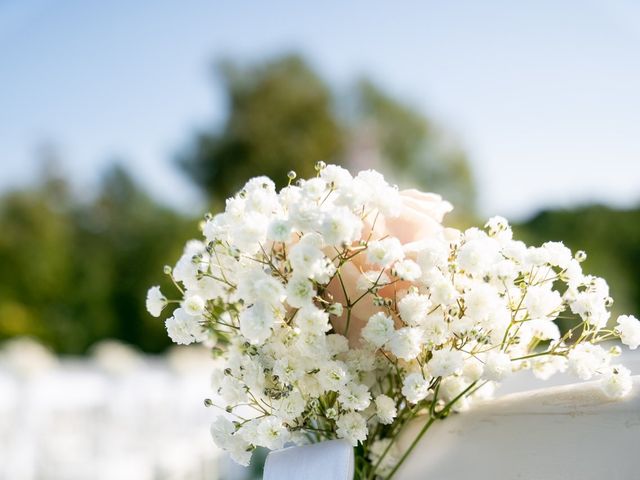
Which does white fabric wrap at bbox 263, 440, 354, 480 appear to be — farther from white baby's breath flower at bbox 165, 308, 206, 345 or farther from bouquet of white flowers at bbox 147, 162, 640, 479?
white baby's breath flower at bbox 165, 308, 206, 345

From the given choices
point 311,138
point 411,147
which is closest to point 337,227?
point 311,138

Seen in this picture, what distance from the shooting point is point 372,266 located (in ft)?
3.57

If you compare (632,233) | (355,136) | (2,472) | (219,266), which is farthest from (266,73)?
(219,266)

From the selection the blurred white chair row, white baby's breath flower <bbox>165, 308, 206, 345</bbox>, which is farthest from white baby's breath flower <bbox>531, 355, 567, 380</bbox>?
the blurred white chair row

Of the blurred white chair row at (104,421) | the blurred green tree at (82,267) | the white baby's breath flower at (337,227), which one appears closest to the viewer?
the white baby's breath flower at (337,227)

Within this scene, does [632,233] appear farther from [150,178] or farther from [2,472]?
[150,178]

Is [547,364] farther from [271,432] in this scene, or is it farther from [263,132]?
[263,132]

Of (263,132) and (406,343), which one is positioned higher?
(263,132)

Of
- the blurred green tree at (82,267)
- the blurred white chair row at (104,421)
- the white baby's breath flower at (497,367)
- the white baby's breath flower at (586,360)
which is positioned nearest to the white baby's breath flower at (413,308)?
the white baby's breath flower at (497,367)

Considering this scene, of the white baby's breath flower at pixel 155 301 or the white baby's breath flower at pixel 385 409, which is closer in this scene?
the white baby's breath flower at pixel 385 409

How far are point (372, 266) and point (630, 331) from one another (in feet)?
1.18

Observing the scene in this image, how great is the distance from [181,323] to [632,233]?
8911 millimetres

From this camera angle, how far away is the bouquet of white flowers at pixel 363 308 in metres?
1.00

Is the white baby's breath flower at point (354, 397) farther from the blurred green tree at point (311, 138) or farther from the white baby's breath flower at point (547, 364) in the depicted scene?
the blurred green tree at point (311, 138)
